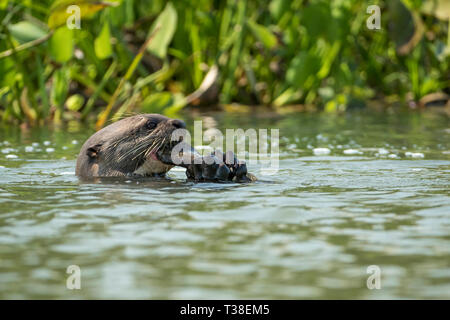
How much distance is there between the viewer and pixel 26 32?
8438 millimetres

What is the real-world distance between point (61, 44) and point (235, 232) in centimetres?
507

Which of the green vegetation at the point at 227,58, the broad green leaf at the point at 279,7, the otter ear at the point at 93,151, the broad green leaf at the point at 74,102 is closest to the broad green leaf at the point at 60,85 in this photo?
the green vegetation at the point at 227,58

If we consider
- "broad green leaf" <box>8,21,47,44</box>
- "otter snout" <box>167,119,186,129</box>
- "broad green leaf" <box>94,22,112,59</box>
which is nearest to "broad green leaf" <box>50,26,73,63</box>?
"broad green leaf" <box>8,21,47,44</box>

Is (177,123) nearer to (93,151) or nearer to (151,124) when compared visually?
(151,124)

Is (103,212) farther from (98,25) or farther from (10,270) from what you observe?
(98,25)

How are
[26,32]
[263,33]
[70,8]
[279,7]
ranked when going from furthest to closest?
1. [279,7]
2. [263,33]
3. [26,32]
4. [70,8]

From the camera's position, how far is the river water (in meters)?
3.35

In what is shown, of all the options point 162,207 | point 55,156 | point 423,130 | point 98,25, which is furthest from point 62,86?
point 162,207

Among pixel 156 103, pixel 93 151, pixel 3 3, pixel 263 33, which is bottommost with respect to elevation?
pixel 93 151

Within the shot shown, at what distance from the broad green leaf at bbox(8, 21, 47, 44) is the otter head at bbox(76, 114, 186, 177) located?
2661 mm

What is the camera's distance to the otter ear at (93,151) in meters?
6.12

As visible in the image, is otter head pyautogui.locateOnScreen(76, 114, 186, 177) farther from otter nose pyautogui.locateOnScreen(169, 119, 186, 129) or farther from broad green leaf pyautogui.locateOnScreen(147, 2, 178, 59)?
broad green leaf pyautogui.locateOnScreen(147, 2, 178, 59)

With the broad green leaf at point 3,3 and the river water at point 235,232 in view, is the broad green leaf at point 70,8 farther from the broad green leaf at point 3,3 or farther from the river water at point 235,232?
the river water at point 235,232

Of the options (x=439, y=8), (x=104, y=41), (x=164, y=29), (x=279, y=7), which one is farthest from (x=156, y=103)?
(x=439, y=8)
